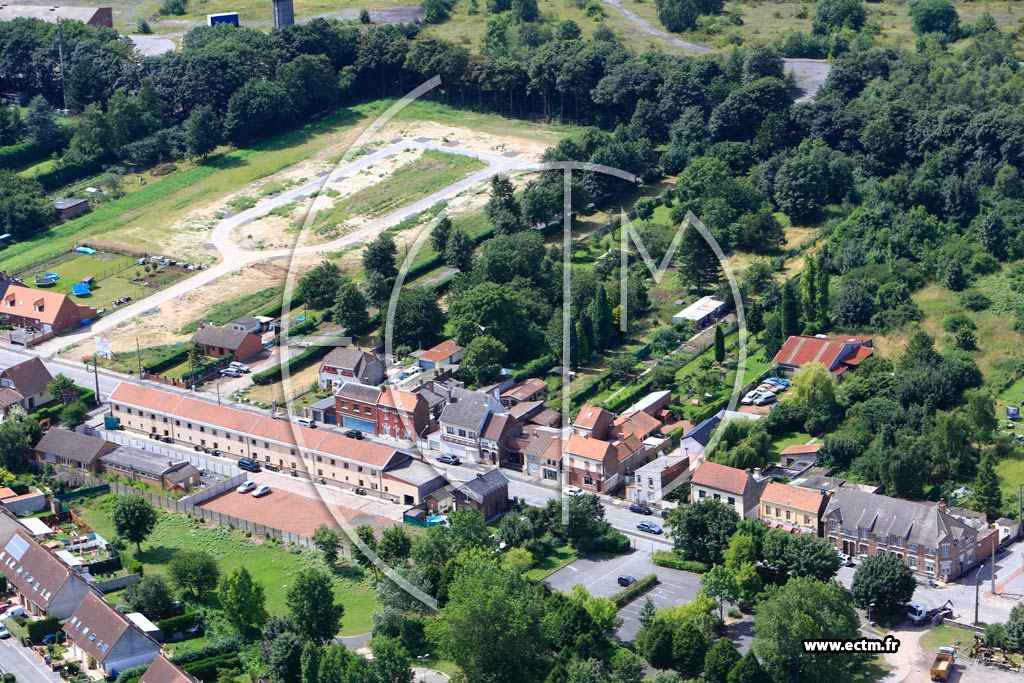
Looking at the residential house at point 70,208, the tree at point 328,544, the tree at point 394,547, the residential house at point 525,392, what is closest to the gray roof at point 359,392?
the residential house at point 525,392

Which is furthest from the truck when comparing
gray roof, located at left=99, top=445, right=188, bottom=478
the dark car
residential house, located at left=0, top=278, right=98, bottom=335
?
residential house, located at left=0, top=278, right=98, bottom=335

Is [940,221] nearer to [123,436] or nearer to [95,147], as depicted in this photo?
[123,436]

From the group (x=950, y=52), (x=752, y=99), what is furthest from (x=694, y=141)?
(x=950, y=52)

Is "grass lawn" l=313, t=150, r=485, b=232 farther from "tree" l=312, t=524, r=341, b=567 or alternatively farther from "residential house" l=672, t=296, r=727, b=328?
"tree" l=312, t=524, r=341, b=567

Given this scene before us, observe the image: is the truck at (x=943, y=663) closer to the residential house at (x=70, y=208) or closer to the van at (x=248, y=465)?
the van at (x=248, y=465)

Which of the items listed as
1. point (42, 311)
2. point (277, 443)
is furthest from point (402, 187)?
point (277, 443)

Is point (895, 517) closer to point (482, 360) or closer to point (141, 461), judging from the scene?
point (482, 360)
